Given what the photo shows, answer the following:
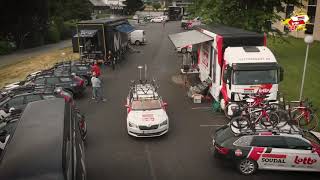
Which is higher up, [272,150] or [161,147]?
[272,150]

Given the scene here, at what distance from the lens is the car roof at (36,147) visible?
23.1 ft

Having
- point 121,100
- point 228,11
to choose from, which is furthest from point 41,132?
point 228,11

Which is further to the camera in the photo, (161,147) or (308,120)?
(308,120)

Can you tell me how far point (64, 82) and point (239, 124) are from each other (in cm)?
1227

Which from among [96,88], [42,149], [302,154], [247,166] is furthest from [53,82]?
[302,154]

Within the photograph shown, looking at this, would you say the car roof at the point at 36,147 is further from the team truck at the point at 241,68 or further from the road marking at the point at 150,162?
the team truck at the point at 241,68

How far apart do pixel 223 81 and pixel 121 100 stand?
6.96 m

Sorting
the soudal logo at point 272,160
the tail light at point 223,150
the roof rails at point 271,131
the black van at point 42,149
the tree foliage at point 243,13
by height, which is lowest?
the soudal logo at point 272,160

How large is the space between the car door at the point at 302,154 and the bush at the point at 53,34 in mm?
47167

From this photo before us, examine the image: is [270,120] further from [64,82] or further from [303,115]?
[64,82]

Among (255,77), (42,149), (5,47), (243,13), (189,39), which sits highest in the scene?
(243,13)

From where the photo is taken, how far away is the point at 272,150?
11.6 meters

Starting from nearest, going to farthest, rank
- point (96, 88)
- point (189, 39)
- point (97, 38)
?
1. point (96, 88)
2. point (189, 39)
3. point (97, 38)

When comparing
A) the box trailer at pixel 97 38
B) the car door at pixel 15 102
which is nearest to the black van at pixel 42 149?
the car door at pixel 15 102
